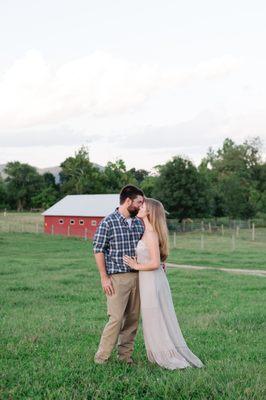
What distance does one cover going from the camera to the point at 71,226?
5903 cm

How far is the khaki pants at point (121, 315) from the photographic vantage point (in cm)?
691

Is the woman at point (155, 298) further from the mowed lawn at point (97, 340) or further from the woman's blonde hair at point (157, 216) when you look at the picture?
the mowed lawn at point (97, 340)

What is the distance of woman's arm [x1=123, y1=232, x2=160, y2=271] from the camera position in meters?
6.83

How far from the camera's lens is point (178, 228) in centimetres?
6109

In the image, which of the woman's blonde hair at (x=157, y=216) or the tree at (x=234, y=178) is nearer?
the woman's blonde hair at (x=157, y=216)

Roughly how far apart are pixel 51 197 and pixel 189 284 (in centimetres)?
8430

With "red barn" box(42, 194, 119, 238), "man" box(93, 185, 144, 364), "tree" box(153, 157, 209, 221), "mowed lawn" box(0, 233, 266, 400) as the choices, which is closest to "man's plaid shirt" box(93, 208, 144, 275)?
"man" box(93, 185, 144, 364)

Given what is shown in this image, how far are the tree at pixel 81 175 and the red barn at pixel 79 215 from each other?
27169mm

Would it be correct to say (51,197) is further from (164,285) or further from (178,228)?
(164,285)

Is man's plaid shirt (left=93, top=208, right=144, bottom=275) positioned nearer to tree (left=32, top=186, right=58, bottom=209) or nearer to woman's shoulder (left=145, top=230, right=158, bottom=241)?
woman's shoulder (left=145, top=230, right=158, bottom=241)

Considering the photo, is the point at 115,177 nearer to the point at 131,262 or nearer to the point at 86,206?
the point at 86,206

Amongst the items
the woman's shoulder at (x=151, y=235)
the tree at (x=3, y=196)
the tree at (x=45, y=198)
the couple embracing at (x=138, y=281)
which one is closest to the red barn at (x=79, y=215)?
the tree at (x=45, y=198)

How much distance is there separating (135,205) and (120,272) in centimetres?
84

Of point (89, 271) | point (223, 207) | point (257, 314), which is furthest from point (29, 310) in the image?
point (223, 207)
